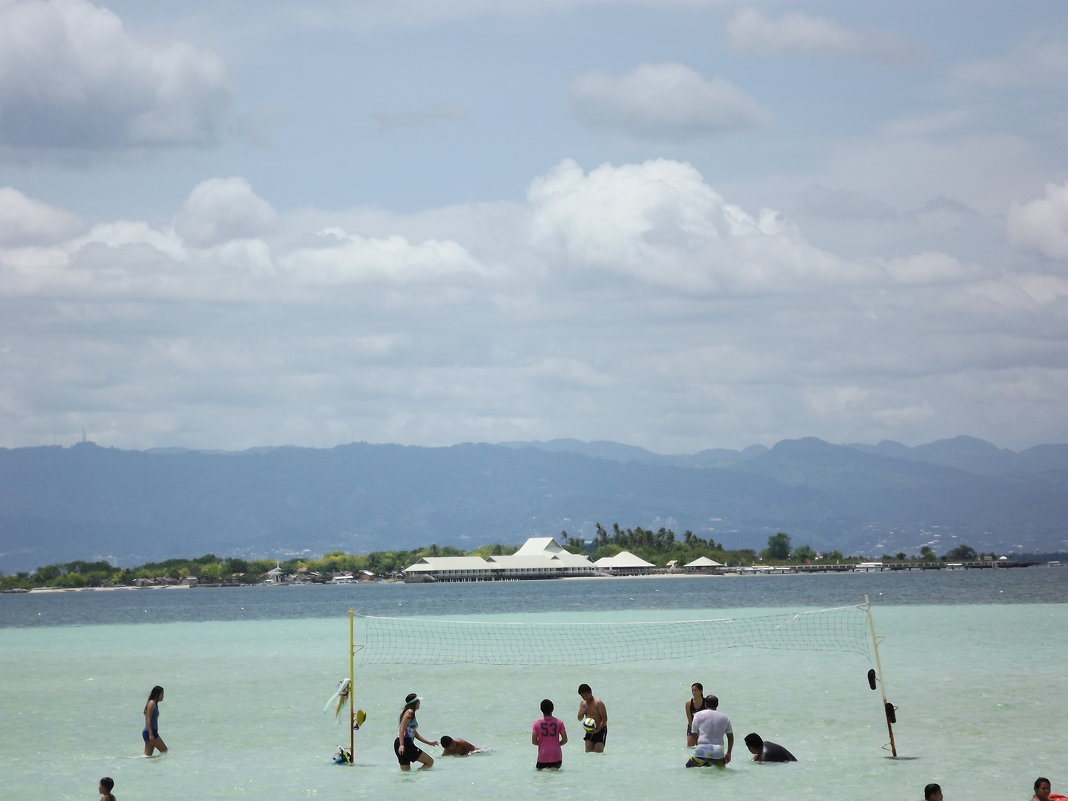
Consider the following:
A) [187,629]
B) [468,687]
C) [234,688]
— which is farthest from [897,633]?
[187,629]

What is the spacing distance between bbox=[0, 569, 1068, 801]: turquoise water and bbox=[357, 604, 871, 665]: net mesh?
2.36 metres

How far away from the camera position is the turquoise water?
942 inches

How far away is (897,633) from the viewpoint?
58.7 meters

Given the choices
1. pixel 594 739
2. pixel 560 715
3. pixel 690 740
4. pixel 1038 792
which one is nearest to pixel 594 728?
pixel 594 739

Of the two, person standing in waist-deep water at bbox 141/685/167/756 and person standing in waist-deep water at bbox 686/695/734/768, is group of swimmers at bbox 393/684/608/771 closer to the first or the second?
person standing in waist-deep water at bbox 686/695/734/768

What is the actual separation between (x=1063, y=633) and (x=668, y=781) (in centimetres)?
3762

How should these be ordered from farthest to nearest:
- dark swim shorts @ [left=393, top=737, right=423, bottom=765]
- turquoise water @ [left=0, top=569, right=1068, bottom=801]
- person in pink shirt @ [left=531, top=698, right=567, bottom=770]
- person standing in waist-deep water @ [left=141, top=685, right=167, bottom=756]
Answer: person standing in waist-deep water @ [left=141, top=685, right=167, bottom=756], dark swim shorts @ [left=393, top=737, right=423, bottom=765], person in pink shirt @ [left=531, top=698, right=567, bottom=770], turquoise water @ [left=0, top=569, right=1068, bottom=801]

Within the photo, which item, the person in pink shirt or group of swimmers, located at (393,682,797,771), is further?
the person in pink shirt

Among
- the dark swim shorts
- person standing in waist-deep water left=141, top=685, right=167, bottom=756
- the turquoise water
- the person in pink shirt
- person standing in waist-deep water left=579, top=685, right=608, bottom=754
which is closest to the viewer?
the turquoise water

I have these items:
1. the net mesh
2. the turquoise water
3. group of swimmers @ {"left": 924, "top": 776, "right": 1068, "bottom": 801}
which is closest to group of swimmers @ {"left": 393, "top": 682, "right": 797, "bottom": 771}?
the turquoise water

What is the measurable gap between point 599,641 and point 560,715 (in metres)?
28.0

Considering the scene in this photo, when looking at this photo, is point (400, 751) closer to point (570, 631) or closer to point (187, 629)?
point (570, 631)


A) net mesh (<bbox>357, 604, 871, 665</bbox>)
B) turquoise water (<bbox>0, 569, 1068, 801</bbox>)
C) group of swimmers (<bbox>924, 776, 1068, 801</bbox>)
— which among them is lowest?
turquoise water (<bbox>0, 569, 1068, 801</bbox>)

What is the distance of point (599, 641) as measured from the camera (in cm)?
6131
